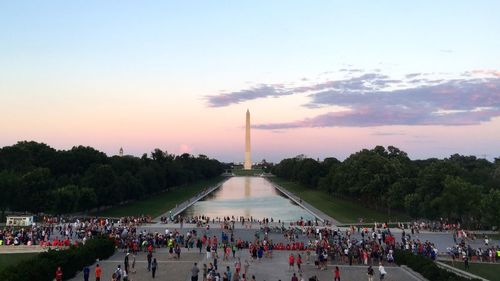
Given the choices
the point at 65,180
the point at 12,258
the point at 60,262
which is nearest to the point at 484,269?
the point at 60,262

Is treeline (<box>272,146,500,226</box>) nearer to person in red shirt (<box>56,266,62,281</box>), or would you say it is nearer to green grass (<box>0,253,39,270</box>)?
person in red shirt (<box>56,266,62,281</box>)

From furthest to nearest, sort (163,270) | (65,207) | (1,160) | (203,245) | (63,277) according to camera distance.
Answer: (1,160) → (65,207) → (203,245) → (163,270) → (63,277)

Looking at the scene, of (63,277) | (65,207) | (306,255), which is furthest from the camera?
(65,207)

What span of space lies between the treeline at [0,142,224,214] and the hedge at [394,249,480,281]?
42195 mm

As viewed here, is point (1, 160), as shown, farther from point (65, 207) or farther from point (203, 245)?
point (203, 245)

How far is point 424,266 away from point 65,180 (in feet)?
186

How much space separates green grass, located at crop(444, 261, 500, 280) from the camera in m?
31.7

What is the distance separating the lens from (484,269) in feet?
111

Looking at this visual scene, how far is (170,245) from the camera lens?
37.6 m

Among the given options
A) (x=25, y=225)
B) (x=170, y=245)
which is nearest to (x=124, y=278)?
(x=170, y=245)

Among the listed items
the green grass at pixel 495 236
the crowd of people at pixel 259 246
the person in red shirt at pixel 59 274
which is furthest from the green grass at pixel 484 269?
the person in red shirt at pixel 59 274

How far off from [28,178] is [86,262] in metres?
36.2

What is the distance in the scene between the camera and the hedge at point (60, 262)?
24.4 m

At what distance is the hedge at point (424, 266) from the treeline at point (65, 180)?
42195mm
